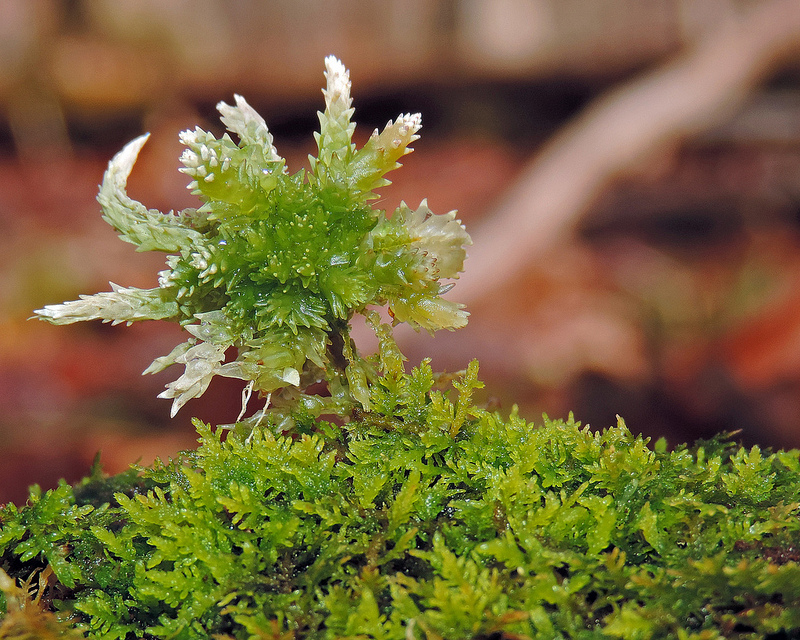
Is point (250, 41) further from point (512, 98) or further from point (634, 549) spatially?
point (634, 549)

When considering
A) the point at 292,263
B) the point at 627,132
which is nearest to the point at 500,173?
the point at 627,132

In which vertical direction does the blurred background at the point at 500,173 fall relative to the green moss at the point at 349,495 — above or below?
above

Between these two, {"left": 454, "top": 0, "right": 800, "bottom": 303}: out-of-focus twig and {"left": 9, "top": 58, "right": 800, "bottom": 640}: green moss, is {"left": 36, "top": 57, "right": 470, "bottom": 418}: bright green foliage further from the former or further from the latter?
{"left": 454, "top": 0, "right": 800, "bottom": 303}: out-of-focus twig

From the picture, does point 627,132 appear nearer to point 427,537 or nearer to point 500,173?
point 500,173

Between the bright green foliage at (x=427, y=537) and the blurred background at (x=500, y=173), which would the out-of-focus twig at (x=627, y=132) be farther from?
the bright green foliage at (x=427, y=537)

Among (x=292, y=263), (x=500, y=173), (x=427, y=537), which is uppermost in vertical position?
(x=500, y=173)

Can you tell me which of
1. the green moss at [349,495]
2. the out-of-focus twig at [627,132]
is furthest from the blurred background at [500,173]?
the green moss at [349,495]

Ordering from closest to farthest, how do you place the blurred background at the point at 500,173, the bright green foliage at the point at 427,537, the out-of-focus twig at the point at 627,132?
the bright green foliage at the point at 427,537 → the blurred background at the point at 500,173 → the out-of-focus twig at the point at 627,132
